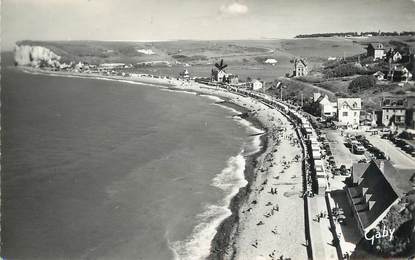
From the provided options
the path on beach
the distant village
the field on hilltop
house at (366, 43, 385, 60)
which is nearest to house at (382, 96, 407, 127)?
the distant village

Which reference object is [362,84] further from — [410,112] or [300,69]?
[300,69]

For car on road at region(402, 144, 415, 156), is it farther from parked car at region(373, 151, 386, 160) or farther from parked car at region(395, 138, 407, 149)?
parked car at region(373, 151, 386, 160)

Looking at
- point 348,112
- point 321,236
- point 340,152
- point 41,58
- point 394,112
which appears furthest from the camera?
point 41,58

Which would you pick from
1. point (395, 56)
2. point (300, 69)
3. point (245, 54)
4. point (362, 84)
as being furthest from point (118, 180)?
point (245, 54)

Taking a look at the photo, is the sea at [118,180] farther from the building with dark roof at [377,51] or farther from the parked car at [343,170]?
the building with dark roof at [377,51]

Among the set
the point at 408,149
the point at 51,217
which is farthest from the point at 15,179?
the point at 408,149
